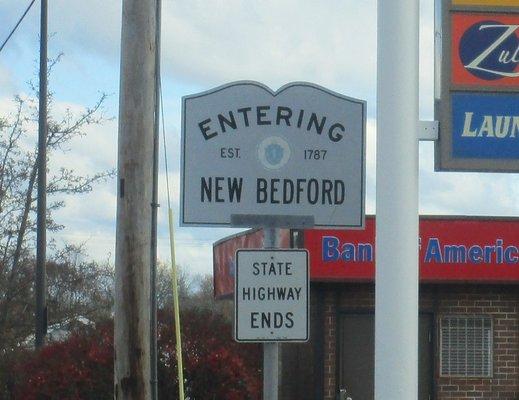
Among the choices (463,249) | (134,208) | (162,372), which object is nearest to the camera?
(134,208)

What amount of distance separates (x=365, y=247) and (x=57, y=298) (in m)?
11.0

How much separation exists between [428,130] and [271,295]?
1.90 meters

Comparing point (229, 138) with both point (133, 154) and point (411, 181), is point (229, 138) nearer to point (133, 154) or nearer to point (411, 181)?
point (411, 181)

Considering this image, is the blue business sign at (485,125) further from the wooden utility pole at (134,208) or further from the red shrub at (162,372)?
the red shrub at (162,372)

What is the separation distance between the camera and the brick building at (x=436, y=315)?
16.1 meters

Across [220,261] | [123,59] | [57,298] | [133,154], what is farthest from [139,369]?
[57,298]

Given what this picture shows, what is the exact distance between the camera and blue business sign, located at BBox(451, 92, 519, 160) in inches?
186

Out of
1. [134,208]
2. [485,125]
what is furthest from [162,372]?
[485,125]

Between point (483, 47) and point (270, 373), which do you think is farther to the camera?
point (270, 373)

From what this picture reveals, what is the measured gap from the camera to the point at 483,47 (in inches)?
187

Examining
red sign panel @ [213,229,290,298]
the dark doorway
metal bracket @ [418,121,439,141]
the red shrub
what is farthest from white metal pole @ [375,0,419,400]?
the dark doorway

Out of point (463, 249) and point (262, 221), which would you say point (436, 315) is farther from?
point (262, 221)

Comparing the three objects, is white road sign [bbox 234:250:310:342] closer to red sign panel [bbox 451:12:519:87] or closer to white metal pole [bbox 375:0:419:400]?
red sign panel [bbox 451:12:519:87]

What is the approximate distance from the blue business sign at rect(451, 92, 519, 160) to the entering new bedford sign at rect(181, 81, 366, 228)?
64.8 inches
